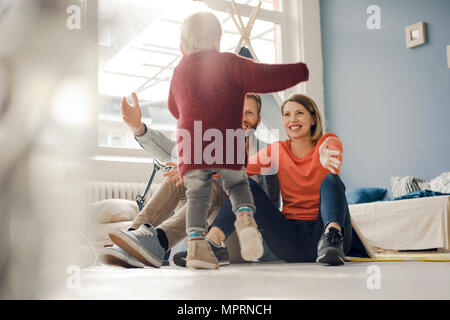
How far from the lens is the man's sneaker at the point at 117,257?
1104 mm

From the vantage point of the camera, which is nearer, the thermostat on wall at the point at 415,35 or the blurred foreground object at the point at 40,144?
the blurred foreground object at the point at 40,144

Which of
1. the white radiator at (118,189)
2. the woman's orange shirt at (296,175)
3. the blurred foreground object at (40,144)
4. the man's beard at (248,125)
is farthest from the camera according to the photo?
the white radiator at (118,189)

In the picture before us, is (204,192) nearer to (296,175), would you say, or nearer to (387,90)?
(296,175)

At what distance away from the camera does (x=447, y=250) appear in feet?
8.28

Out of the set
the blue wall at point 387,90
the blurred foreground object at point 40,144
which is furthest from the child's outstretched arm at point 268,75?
the blue wall at point 387,90

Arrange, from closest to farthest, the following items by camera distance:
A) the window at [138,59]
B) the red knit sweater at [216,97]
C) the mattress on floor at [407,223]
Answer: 1. the red knit sweater at [216,97]
2. the mattress on floor at [407,223]
3. the window at [138,59]

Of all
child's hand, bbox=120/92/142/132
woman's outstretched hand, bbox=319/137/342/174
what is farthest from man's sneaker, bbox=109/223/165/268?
woman's outstretched hand, bbox=319/137/342/174

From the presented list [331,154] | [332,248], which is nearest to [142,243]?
[332,248]

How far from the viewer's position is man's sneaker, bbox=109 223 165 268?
1085 mm

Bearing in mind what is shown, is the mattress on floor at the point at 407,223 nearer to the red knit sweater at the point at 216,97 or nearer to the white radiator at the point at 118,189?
the white radiator at the point at 118,189

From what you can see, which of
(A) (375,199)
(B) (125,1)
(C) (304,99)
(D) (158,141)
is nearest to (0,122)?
(D) (158,141)

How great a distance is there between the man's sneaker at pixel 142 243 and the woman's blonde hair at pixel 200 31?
0.47 meters

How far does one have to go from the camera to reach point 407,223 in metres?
Answer: 2.68

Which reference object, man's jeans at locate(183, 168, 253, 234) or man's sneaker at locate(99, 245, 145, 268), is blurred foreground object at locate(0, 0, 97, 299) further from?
man's sneaker at locate(99, 245, 145, 268)
